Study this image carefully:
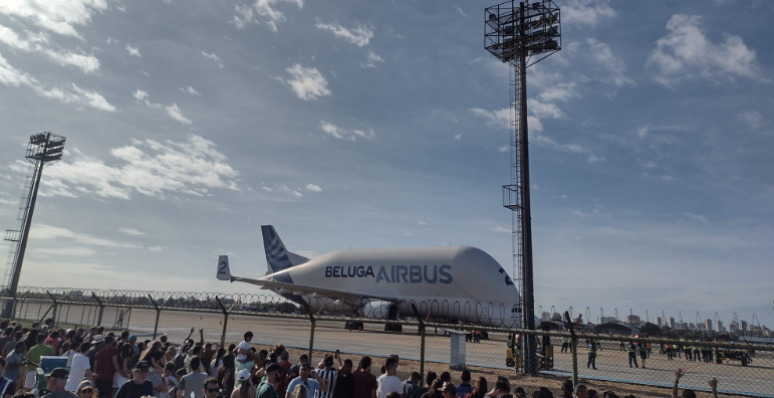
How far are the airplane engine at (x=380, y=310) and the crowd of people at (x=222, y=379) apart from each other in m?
27.9

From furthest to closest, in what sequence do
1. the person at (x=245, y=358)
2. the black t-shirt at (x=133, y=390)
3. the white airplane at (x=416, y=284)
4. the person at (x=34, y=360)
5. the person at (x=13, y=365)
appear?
1. the white airplane at (x=416, y=284)
2. the person at (x=245, y=358)
3. the person at (x=34, y=360)
4. the person at (x=13, y=365)
5. the black t-shirt at (x=133, y=390)

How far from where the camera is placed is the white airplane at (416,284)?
1437 inches

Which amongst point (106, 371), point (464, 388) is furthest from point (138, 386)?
point (464, 388)

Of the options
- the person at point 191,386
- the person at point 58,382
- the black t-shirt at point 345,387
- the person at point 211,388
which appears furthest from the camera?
the black t-shirt at point 345,387

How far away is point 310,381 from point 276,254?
163 ft

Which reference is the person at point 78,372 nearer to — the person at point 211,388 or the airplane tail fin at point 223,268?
the person at point 211,388

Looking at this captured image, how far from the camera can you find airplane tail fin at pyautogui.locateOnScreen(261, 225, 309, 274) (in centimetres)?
5419

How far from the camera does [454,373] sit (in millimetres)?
15320

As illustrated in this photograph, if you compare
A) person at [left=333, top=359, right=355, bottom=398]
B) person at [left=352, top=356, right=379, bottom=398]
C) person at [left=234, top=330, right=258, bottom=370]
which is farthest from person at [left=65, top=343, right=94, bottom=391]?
person at [left=352, top=356, right=379, bottom=398]

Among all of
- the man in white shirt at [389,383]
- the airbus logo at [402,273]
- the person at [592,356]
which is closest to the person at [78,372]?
the man in white shirt at [389,383]

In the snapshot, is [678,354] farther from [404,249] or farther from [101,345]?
[101,345]

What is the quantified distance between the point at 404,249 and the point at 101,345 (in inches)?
1311

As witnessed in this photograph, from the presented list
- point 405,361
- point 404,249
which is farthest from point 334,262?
point 405,361

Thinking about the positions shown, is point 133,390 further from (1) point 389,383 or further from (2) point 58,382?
(1) point 389,383
